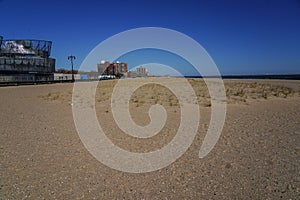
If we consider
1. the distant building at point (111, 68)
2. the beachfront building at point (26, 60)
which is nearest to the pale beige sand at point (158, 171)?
the beachfront building at point (26, 60)

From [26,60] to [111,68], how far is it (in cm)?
6856

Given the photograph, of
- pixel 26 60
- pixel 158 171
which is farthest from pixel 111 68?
pixel 158 171

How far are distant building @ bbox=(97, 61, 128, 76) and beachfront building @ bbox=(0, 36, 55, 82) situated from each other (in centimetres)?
4514

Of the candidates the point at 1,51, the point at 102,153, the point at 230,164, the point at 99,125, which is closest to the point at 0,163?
the point at 102,153

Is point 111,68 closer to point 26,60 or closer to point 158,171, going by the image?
point 26,60

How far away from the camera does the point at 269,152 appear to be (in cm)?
407

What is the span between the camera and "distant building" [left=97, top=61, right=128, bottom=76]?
119656mm

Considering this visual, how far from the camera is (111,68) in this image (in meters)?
Result: 124

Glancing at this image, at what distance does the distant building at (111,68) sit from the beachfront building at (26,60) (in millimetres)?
45135

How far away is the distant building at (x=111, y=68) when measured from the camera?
11966cm

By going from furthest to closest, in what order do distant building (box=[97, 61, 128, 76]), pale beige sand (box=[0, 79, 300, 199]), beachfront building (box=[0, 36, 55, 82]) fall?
distant building (box=[97, 61, 128, 76]) < beachfront building (box=[0, 36, 55, 82]) < pale beige sand (box=[0, 79, 300, 199])

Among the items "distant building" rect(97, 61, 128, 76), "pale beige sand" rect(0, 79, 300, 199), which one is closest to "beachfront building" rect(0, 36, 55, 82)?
"distant building" rect(97, 61, 128, 76)

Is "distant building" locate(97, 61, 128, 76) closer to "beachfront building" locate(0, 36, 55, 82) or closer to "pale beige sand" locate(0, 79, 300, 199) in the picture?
"beachfront building" locate(0, 36, 55, 82)

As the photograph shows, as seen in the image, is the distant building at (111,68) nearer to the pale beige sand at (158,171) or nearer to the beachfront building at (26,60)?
the beachfront building at (26,60)
